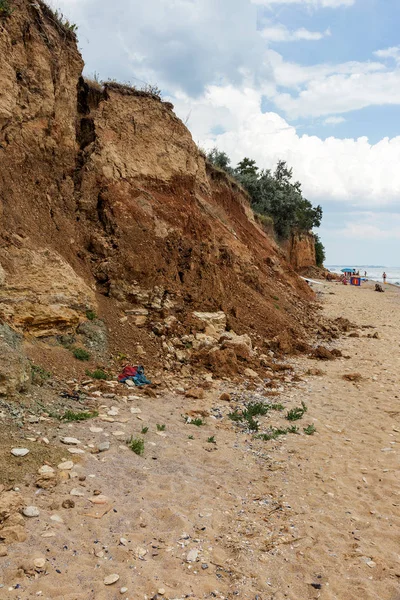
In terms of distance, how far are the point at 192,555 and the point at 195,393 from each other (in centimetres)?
402

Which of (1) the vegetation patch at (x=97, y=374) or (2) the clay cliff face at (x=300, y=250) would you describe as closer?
(1) the vegetation patch at (x=97, y=374)

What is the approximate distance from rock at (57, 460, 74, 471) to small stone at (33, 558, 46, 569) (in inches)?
48.3

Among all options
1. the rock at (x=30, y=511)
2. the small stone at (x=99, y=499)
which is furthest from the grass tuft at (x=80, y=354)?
the rock at (x=30, y=511)

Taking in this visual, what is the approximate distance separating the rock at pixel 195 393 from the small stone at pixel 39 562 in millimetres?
4439

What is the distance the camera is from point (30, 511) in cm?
359

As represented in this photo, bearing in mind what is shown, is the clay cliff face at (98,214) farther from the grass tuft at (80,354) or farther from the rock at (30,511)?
the rock at (30,511)

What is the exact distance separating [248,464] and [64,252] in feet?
19.1

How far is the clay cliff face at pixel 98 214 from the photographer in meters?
8.02

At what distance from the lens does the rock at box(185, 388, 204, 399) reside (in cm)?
748

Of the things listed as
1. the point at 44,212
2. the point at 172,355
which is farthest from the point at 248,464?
the point at 44,212

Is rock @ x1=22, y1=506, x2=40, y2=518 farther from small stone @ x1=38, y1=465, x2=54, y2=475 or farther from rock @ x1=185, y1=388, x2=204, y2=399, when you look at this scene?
rock @ x1=185, y1=388, x2=204, y2=399

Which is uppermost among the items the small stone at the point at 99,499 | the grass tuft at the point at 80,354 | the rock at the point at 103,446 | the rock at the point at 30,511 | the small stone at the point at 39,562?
the grass tuft at the point at 80,354

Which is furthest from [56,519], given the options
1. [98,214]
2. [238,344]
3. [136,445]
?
[98,214]

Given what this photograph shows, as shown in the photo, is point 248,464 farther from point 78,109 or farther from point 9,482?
point 78,109
